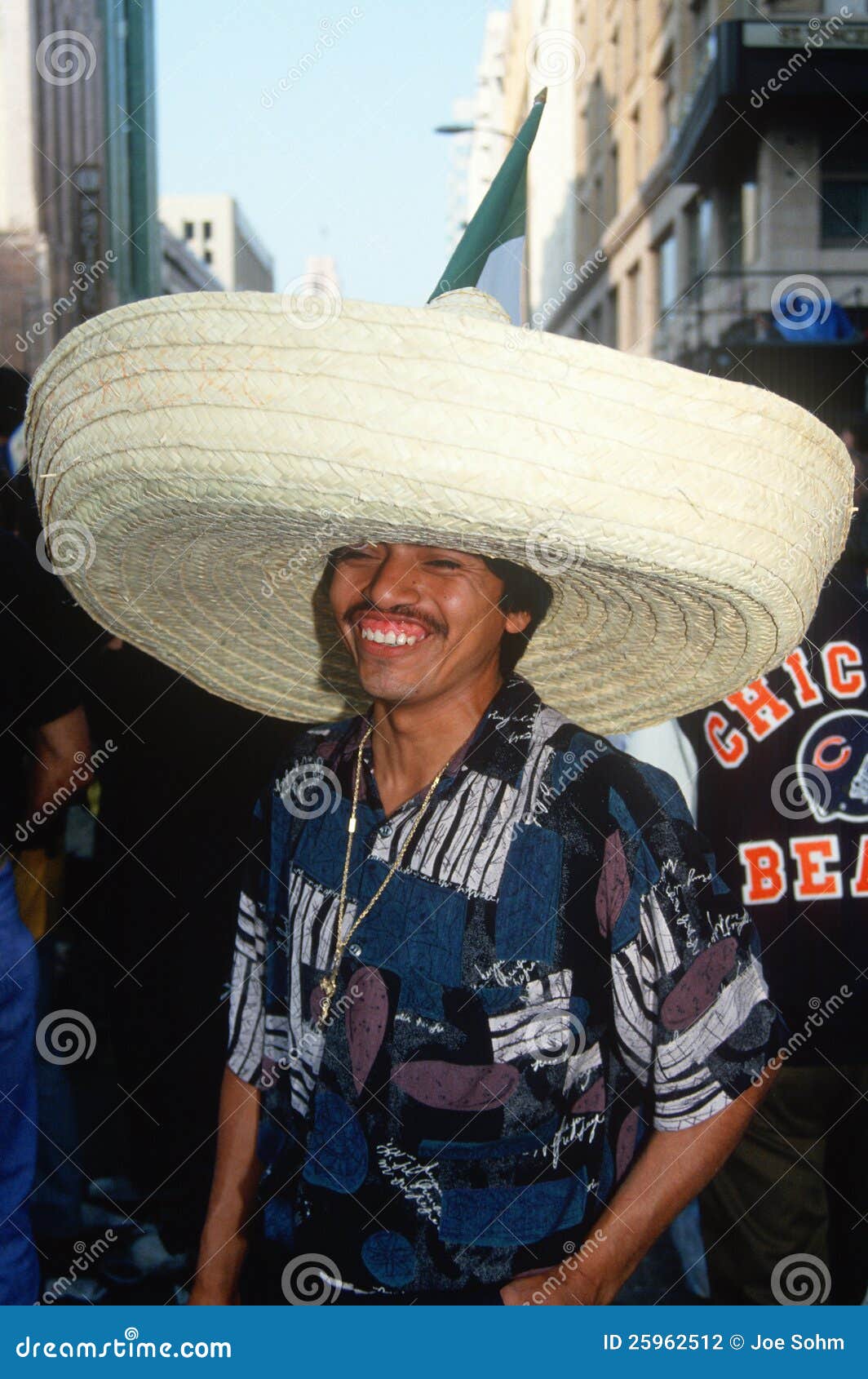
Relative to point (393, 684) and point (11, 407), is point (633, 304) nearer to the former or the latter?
point (11, 407)

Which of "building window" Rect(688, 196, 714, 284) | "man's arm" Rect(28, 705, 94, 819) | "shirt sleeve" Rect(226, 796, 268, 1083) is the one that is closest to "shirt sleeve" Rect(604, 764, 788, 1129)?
"shirt sleeve" Rect(226, 796, 268, 1083)

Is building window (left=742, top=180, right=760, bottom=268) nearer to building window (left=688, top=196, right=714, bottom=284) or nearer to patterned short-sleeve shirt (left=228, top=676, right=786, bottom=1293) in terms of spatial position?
building window (left=688, top=196, right=714, bottom=284)

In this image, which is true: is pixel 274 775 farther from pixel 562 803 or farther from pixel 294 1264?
pixel 294 1264

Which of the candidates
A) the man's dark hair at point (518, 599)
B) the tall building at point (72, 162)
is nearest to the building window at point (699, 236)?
the tall building at point (72, 162)

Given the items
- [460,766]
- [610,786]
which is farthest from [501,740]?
[610,786]

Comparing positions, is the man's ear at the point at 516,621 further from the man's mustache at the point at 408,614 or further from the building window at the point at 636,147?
the building window at the point at 636,147

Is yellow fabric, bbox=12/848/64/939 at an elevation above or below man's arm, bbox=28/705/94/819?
below

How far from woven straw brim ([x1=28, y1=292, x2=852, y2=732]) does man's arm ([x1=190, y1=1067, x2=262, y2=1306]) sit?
3.00 ft

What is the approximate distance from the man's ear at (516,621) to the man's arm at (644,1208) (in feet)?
2.40

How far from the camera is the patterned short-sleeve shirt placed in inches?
60.1

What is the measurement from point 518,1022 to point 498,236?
1.41 meters

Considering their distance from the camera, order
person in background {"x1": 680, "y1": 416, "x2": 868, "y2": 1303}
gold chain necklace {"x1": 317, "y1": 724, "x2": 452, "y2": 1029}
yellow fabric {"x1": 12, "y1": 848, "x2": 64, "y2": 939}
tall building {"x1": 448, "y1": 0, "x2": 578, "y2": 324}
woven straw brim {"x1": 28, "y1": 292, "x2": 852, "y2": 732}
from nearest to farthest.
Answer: woven straw brim {"x1": 28, "y1": 292, "x2": 852, "y2": 732}, gold chain necklace {"x1": 317, "y1": 724, "x2": 452, "y2": 1029}, person in background {"x1": 680, "y1": 416, "x2": 868, "y2": 1303}, yellow fabric {"x1": 12, "y1": 848, "x2": 64, "y2": 939}, tall building {"x1": 448, "y1": 0, "x2": 578, "y2": 324}

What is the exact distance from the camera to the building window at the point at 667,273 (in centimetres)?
2125
